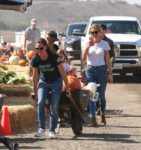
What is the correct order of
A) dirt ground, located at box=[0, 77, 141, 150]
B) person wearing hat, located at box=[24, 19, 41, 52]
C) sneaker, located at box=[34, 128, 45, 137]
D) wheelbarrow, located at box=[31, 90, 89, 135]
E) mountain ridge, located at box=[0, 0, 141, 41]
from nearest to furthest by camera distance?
dirt ground, located at box=[0, 77, 141, 150] → sneaker, located at box=[34, 128, 45, 137] → wheelbarrow, located at box=[31, 90, 89, 135] → person wearing hat, located at box=[24, 19, 41, 52] → mountain ridge, located at box=[0, 0, 141, 41]

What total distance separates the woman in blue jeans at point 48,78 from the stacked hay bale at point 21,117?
0.83 metres

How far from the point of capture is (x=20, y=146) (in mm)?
12203

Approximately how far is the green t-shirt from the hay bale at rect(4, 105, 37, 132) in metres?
1.04

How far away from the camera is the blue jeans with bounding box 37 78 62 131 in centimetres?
1296

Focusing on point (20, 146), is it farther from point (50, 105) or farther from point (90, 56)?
point (90, 56)

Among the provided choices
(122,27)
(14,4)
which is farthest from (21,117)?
(122,27)

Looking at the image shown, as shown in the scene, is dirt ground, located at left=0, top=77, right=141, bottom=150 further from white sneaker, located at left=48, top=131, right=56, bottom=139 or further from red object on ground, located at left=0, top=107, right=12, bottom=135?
red object on ground, located at left=0, top=107, right=12, bottom=135

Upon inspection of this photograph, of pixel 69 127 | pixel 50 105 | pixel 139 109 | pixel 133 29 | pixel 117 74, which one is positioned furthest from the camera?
pixel 117 74

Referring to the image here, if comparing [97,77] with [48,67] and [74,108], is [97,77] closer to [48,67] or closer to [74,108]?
[74,108]

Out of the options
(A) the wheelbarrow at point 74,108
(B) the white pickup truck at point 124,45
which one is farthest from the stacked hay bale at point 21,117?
(B) the white pickup truck at point 124,45

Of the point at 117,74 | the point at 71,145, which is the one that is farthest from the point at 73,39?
the point at 71,145

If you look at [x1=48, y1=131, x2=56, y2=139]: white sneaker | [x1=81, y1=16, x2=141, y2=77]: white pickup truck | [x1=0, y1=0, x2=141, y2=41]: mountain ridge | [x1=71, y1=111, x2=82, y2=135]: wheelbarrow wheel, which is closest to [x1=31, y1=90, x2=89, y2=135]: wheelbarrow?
[x1=71, y1=111, x2=82, y2=135]: wheelbarrow wheel

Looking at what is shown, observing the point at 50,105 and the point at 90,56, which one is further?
the point at 90,56

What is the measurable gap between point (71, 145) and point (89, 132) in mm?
1466
